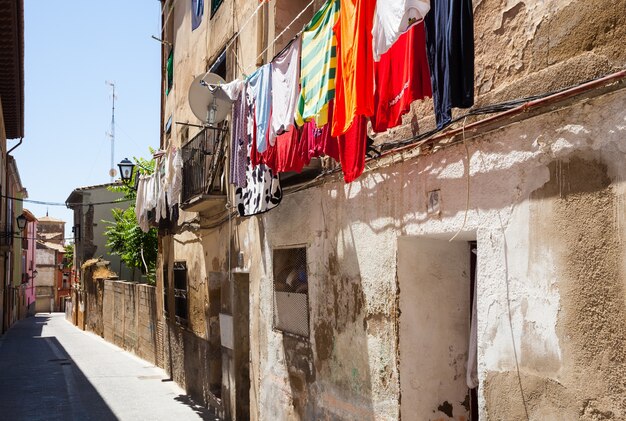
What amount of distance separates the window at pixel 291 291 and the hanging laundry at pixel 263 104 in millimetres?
1479

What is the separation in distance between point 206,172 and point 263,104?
3.79 meters

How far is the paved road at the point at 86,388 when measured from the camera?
10570mm

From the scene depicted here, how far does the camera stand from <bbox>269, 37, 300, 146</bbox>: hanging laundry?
610cm

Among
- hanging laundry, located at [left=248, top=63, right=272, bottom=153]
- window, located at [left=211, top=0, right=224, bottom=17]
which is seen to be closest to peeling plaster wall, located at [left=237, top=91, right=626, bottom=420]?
hanging laundry, located at [left=248, top=63, right=272, bottom=153]

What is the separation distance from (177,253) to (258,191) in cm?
627

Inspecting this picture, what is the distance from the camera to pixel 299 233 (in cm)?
742

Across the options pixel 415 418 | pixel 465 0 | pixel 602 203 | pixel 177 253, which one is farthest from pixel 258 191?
pixel 177 253

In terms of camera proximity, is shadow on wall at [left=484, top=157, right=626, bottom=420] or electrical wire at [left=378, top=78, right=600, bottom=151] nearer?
shadow on wall at [left=484, top=157, right=626, bottom=420]

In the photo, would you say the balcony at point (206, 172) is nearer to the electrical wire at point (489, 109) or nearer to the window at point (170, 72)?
the window at point (170, 72)

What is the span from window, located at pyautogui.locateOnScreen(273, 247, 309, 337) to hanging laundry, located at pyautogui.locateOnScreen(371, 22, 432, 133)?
306 centimetres

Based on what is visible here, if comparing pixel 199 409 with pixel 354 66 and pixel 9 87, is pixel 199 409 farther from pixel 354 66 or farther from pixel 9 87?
pixel 9 87

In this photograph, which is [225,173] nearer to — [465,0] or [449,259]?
[449,259]

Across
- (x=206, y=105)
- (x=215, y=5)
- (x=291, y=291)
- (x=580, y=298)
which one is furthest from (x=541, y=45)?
(x=215, y=5)

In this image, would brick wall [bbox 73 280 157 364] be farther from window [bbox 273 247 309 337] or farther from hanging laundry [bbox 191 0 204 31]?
window [bbox 273 247 309 337]
